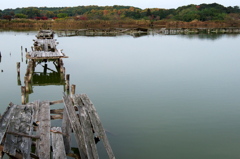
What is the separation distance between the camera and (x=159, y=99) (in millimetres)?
13891

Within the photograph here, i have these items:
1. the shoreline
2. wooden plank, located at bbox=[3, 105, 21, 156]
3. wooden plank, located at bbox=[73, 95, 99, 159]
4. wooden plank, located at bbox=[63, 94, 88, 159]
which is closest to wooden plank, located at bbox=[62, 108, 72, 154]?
wooden plank, located at bbox=[63, 94, 88, 159]

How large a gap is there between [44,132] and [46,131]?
62 millimetres

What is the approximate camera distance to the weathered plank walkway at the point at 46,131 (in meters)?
6.38

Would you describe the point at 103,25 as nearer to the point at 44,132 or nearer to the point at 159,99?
the point at 159,99

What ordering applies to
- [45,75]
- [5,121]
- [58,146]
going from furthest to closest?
[45,75] → [5,121] → [58,146]

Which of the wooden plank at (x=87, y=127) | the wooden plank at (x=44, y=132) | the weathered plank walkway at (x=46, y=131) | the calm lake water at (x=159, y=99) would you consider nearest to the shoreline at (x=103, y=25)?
the calm lake water at (x=159, y=99)

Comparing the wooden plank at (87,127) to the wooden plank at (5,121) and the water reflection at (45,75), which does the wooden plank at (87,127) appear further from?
the water reflection at (45,75)

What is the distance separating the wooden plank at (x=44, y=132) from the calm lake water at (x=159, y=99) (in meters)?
1.93

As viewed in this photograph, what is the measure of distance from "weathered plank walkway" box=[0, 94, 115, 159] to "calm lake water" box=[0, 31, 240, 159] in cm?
143

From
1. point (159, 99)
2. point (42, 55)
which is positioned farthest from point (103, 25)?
point (159, 99)

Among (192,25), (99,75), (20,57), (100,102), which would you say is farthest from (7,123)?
(192,25)

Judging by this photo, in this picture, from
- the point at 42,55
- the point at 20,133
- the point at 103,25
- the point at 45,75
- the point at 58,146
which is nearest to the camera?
the point at 20,133

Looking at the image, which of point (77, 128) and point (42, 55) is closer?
point (77, 128)

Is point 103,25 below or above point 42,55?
above
